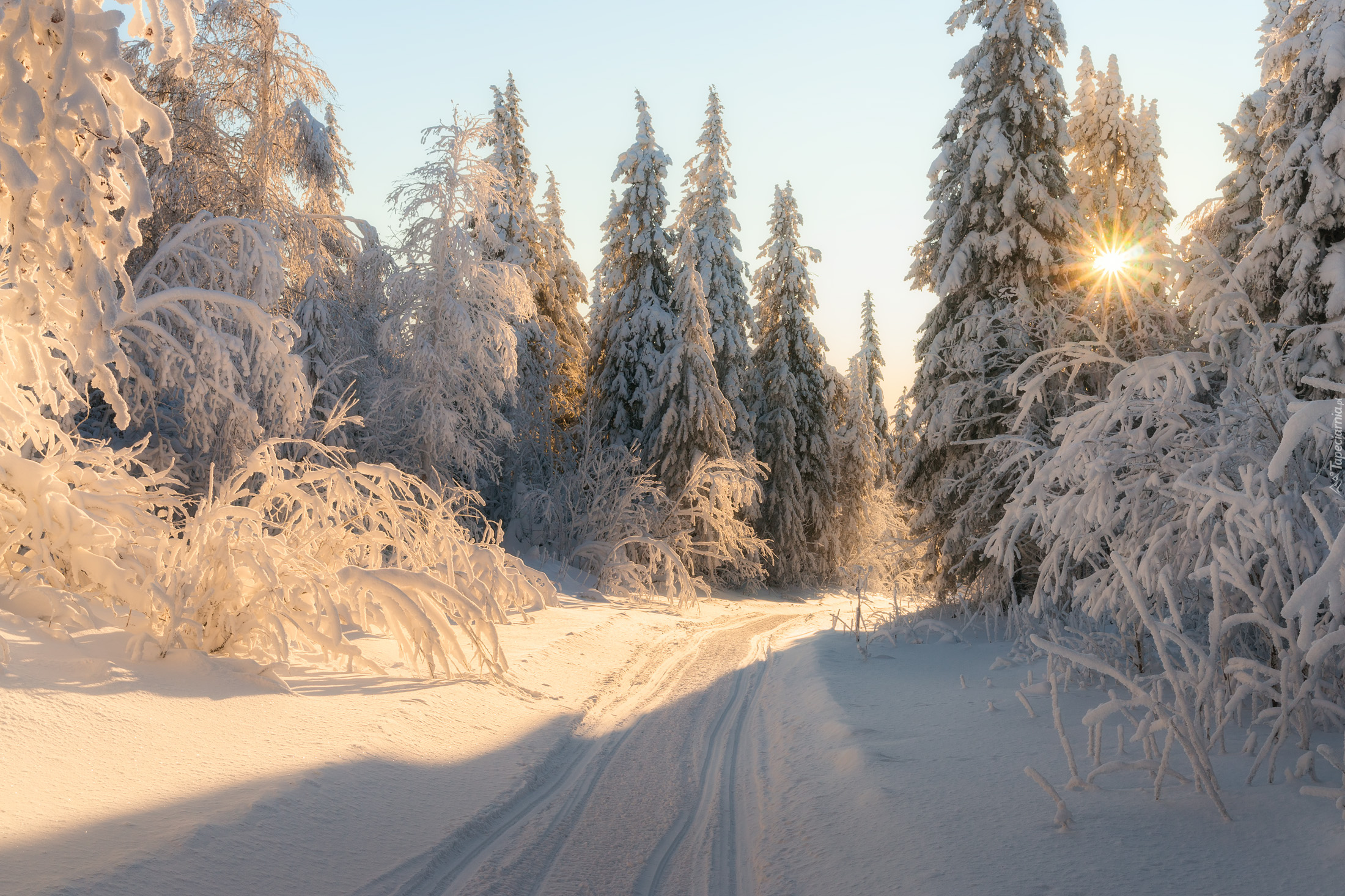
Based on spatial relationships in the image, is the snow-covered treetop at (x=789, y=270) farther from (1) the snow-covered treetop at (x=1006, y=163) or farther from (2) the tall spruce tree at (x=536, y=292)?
(1) the snow-covered treetop at (x=1006, y=163)

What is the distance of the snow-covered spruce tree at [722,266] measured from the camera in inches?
1020

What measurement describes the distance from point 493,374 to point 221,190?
237 inches

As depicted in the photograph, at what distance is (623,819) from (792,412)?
931 inches

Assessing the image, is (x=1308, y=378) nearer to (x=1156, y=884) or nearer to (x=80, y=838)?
(x=1156, y=884)

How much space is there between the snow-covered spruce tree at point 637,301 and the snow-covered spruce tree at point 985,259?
11.1m

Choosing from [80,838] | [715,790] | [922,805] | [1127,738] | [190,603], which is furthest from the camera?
[190,603]

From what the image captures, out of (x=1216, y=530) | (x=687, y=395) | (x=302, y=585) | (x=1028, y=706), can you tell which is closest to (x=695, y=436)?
(x=687, y=395)

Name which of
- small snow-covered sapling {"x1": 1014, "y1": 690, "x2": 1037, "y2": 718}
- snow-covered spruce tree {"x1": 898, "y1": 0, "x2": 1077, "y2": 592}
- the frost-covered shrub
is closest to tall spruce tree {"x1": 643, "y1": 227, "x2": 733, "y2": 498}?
the frost-covered shrub

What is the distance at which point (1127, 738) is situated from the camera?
459cm

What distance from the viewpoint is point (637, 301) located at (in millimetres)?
24312

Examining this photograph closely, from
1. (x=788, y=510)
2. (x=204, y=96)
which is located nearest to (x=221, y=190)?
(x=204, y=96)

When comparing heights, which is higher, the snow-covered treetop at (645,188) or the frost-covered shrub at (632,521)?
the snow-covered treetop at (645,188)

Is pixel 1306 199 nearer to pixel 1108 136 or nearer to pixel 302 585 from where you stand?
pixel 302 585

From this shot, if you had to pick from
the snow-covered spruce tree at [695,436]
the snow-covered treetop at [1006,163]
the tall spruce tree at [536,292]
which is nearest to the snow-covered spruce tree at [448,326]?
the tall spruce tree at [536,292]
